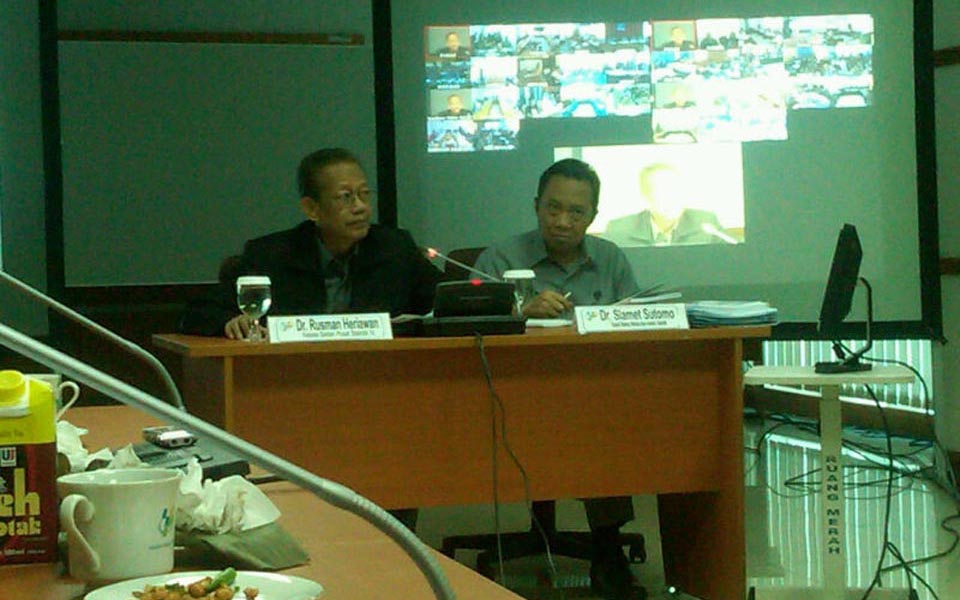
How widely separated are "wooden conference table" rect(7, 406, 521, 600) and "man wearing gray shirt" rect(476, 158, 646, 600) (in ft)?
7.23

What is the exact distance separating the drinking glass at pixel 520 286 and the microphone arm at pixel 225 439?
2160 millimetres

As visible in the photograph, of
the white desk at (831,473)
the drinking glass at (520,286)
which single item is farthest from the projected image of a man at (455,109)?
the white desk at (831,473)

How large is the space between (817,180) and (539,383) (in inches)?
97.4

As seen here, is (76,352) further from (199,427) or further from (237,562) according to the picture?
(199,427)

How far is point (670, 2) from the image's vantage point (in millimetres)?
4996

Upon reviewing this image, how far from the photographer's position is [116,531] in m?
1.06

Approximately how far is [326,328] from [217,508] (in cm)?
163

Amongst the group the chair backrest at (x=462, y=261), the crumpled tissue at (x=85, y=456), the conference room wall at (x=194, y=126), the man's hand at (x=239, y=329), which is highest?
the conference room wall at (x=194, y=126)

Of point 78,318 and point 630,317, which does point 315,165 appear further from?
point 78,318

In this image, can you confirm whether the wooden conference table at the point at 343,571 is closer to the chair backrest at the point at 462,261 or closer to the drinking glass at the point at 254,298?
the drinking glass at the point at 254,298

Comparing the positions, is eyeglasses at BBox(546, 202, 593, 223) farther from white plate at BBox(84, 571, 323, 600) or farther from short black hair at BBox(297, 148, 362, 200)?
white plate at BBox(84, 571, 323, 600)

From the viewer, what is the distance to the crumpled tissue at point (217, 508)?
1.15m

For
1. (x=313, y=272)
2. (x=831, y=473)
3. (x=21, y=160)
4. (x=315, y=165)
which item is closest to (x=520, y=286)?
(x=313, y=272)

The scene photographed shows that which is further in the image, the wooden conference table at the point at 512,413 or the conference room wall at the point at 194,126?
the conference room wall at the point at 194,126
